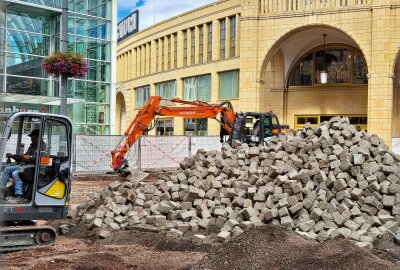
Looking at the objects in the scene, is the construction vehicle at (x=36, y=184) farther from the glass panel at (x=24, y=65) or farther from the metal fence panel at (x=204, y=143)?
the metal fence panel at (x=204, y=143)

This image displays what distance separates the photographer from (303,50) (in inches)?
1314

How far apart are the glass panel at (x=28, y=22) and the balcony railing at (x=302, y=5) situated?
1287 cm

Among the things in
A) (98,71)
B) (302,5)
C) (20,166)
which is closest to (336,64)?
(302,5)

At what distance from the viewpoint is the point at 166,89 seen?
42000mm

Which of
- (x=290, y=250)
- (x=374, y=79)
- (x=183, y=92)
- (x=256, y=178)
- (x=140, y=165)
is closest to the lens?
(x=290, y=250)

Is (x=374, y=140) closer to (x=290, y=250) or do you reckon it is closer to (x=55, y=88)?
(x=290, y=250)

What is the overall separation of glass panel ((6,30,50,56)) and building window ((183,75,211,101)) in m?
13.6

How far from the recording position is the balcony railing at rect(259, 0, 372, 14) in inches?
1113

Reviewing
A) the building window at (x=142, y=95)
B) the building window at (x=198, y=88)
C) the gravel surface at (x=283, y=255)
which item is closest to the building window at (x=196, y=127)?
the building window at (x=198, y=88)

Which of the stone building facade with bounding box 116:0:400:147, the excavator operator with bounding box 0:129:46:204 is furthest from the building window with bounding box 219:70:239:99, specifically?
the excavator operator with bounding box 0:129:46:204

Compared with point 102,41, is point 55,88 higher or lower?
lower

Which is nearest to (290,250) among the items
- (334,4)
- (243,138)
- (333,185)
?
(333,185)

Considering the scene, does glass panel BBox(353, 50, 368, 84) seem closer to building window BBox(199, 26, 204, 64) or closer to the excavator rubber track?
building window BBox(199, 26, 204, 64)

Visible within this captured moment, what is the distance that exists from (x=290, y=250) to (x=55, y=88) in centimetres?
1955
